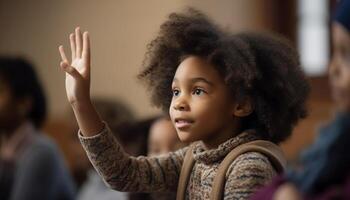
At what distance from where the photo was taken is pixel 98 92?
171 inches

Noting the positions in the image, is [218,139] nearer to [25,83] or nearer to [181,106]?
[181,106]

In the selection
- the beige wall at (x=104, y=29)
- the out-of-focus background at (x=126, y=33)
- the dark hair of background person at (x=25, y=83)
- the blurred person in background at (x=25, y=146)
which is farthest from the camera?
the beige wall at (x=104, y=29)

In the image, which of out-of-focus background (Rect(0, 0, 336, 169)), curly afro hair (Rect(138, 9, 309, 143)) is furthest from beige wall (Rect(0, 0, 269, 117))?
curly afro hair (Rect(138, 9, 309, 143))

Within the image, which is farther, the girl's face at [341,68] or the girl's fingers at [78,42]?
the girl's fingers at [78,42]

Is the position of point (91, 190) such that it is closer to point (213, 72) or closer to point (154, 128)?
point (154, 128)

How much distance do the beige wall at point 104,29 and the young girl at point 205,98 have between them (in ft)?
7.07

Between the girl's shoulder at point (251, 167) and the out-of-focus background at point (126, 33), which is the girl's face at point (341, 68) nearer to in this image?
the girl's shoulder at point (251, 167)

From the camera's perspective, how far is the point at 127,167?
153cm

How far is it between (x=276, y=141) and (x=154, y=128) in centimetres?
92

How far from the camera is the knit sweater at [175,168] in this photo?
1.38 meters

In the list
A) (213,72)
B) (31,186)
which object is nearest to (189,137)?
(213,72)

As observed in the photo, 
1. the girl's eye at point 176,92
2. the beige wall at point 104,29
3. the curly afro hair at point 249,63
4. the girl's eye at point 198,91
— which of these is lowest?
the girl's eye at point 176,92

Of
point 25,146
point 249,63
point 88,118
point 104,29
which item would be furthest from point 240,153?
point 104,29

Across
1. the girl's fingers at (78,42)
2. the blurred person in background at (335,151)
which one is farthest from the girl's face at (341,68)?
the girl's fingers at (78,42)
